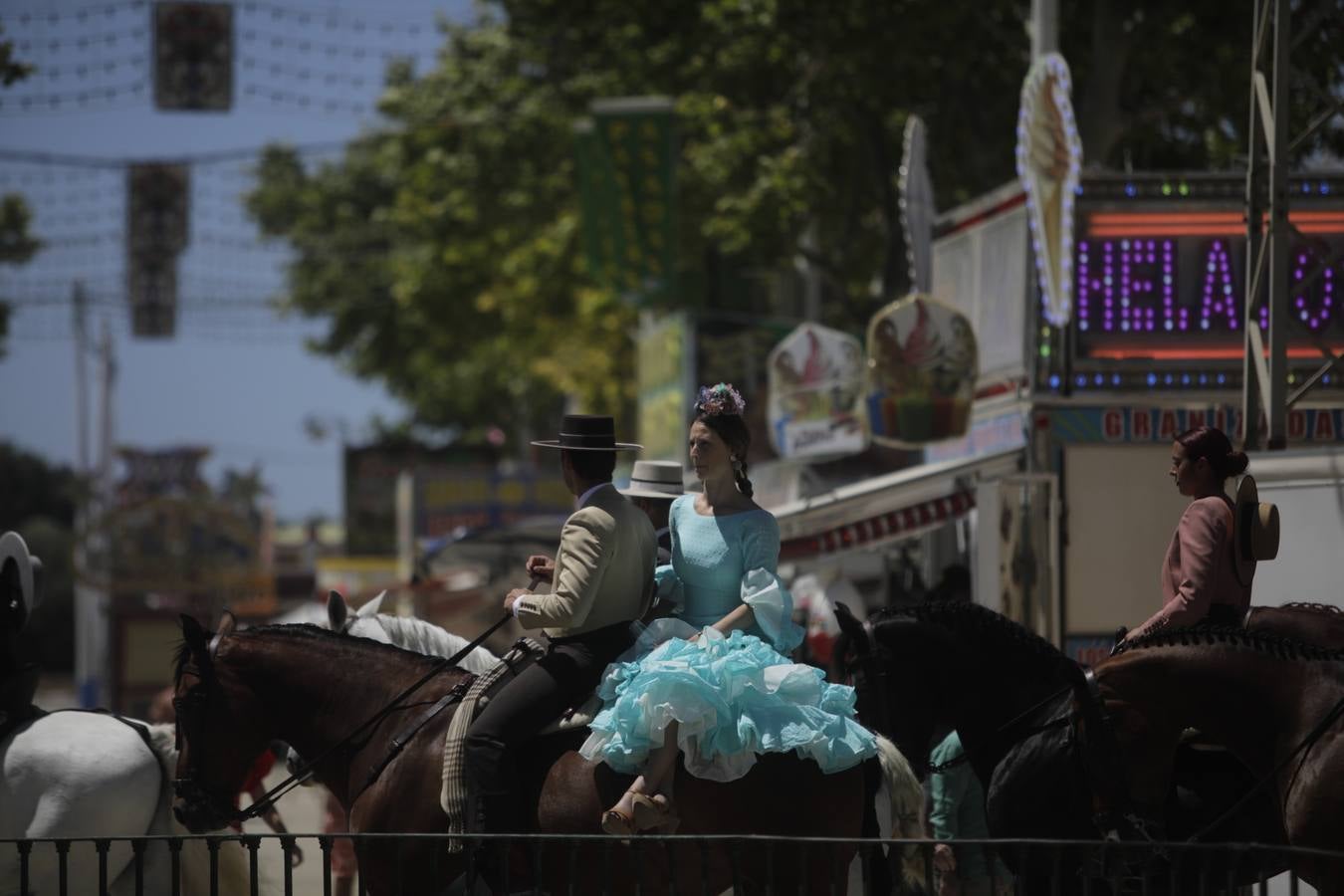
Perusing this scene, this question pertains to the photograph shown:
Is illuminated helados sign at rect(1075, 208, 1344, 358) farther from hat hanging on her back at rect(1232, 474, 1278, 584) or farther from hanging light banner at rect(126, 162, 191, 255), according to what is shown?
hanging light banner at rect(126, 162, 191, 255)

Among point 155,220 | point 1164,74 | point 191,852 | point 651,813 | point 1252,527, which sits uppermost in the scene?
point 1164,74

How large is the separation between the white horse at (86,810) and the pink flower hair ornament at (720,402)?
3.03 m

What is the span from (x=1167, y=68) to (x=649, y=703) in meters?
15.3

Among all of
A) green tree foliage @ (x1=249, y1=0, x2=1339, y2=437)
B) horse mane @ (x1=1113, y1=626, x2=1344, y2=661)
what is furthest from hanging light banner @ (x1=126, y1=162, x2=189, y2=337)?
horse mane @ (x1=1113, y1=626, x2=1344, y2=661)

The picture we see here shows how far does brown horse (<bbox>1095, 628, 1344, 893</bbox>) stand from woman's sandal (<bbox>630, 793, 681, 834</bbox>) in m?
1.70

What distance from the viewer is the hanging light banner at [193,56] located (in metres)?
22.2

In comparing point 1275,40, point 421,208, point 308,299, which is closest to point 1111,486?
point 1275,40

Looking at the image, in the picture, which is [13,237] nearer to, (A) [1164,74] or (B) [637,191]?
(B) [637,191]

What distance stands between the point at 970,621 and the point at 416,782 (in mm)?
2418

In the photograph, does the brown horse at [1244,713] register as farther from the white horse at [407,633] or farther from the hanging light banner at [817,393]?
the hanging light banner at [817,393]

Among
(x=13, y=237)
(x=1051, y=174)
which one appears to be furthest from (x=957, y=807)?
(x=13, y=237)

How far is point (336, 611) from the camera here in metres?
9.79

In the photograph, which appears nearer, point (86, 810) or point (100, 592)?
point (86, 810)

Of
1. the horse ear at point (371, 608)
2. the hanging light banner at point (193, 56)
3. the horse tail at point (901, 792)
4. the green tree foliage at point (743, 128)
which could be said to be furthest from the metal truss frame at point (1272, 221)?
the hanging light banner at point (193, 56)
